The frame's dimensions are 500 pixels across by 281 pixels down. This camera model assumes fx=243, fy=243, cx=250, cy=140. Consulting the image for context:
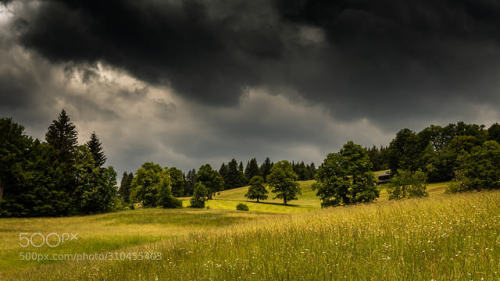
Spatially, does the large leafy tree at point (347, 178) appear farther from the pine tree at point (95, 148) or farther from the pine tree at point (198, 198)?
the pine tree at point (95, 148)

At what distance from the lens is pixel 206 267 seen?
5.63 metres

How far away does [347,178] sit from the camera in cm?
3575

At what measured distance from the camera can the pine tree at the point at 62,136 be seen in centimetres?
5614

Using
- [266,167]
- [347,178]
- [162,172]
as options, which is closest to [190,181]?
[266,167]

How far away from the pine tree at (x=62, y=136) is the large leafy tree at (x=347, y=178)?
181 ft

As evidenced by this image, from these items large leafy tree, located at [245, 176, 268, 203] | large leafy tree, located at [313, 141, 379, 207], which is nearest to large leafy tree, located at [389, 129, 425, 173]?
large leafy tree, located at [245, 176, 268, 203]

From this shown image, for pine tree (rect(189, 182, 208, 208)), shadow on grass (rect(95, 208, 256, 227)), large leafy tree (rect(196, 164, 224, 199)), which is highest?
large leafy tree (rect(196, 164, 224, 199))

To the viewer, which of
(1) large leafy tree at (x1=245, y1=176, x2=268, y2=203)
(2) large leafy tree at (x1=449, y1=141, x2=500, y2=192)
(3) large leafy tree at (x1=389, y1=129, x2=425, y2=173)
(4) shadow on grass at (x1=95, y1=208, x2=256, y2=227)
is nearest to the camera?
(2) large leafy tree at (x1=449, y1=141, x2=500, y2=192)

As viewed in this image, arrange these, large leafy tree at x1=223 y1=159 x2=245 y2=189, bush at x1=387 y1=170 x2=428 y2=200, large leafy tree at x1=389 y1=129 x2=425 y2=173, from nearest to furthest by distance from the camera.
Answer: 1. bush at x1=387 y1=170 x2=428 y2=200
2. large leafy tree at x1=389 y1=129 x2=425 y2=173
3. large leafy tree at x1=223 y1=159 x2=245 y2=189

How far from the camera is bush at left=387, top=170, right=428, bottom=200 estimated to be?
30.2 metres

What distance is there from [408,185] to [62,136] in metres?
70.8

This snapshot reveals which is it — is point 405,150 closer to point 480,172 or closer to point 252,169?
point 480,172

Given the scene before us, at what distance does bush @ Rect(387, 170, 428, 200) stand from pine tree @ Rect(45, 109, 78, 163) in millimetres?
63838

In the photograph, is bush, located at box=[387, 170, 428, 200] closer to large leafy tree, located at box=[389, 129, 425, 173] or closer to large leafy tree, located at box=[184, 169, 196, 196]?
large leafy tree, located at box=[389, 129, 425, 173]
